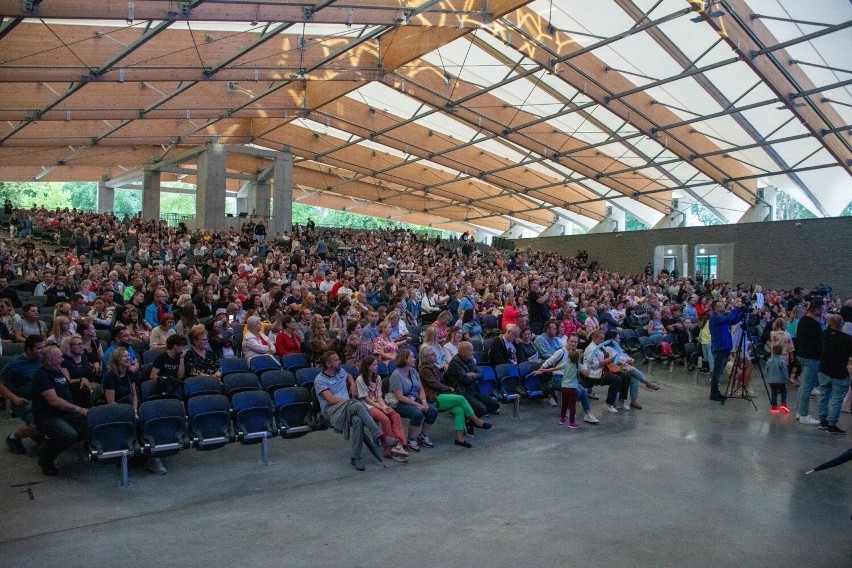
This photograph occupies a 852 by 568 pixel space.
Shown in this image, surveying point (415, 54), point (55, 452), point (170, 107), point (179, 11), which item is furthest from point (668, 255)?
point (55, 452)

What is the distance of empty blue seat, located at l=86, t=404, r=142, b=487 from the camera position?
5.34 metres

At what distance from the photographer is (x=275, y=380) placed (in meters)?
7.02

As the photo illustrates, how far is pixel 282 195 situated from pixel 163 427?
21.6 m

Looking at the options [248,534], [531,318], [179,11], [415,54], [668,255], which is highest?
[415,54]

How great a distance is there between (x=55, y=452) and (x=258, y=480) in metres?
1.71

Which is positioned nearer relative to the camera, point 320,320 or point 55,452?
point 55,452

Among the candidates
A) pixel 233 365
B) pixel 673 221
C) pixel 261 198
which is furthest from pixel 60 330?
pixel 673 221

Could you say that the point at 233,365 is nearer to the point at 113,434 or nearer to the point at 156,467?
the point at 156,467

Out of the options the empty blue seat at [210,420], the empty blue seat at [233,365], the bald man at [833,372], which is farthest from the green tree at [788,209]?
the empty blue seat at [210,420]

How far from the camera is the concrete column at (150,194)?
90.7ft

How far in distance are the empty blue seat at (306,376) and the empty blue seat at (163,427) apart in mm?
1537

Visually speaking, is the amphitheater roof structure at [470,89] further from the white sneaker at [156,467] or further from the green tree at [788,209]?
the white sneaker at [156,467]

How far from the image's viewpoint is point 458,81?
1900 cm

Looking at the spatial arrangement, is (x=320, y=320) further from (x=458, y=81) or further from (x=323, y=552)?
(x=458, y=81)
